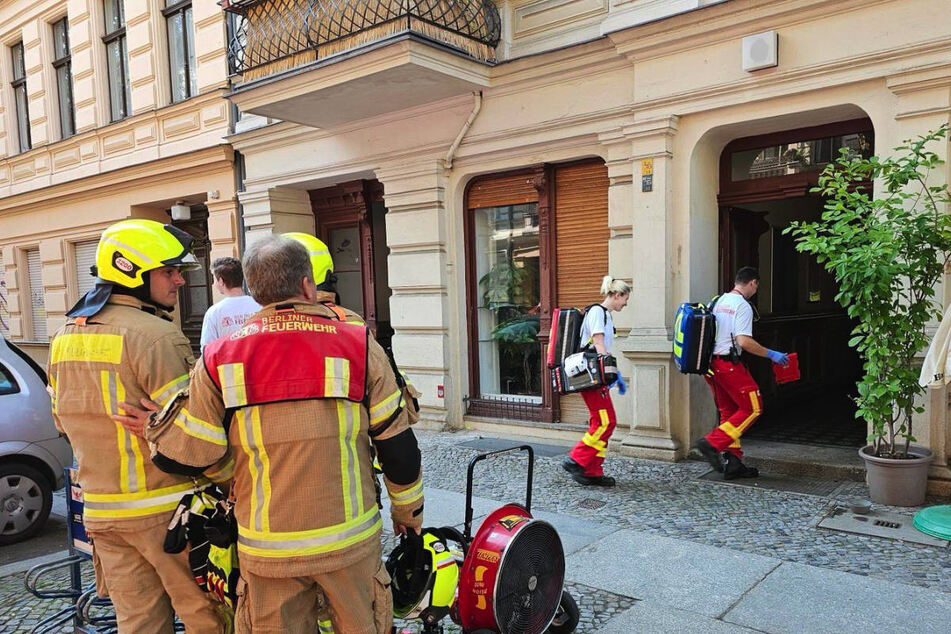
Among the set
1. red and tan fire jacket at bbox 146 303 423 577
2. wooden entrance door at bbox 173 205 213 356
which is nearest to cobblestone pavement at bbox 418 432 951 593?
red and tan fire jacket at bbox 146 303 423 577

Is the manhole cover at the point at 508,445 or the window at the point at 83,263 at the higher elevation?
the window at the point at 83,263

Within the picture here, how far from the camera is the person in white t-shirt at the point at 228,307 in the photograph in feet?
14.6

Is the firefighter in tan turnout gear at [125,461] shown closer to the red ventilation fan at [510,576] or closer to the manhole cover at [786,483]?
the red ventilation fan at [510,576]

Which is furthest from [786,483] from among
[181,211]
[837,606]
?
[181,211]

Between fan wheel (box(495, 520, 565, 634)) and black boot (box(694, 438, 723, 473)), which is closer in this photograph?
fan wheel (box(495, 520, 565, 634))

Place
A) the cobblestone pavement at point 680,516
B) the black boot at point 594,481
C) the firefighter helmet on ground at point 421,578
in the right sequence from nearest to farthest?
the firefighter helmet on ground at point 421,578
the cobblestone pavement at point 680,516
the black boot at point 594,481

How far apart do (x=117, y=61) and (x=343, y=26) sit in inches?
269

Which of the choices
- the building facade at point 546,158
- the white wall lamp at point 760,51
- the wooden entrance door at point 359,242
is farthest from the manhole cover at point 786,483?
the wooden entrance door at point 359,242

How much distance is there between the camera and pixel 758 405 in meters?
5.65

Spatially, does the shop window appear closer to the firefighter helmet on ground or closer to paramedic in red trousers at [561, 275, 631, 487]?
paramedic in red trousers at [561, 275, 631, 487]

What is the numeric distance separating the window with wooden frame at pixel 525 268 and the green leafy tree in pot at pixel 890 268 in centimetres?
273

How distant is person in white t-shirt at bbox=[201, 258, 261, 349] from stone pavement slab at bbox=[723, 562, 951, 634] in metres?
3.32

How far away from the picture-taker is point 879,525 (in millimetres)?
4527

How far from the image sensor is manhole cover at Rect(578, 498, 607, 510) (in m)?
5.21
